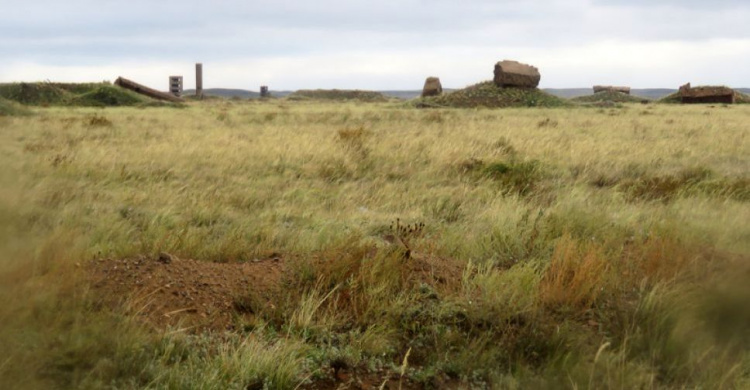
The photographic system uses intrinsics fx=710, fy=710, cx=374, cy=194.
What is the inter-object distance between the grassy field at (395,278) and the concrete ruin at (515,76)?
23001 millimetres

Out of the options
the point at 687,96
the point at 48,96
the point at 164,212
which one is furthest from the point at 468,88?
the point at 164,212

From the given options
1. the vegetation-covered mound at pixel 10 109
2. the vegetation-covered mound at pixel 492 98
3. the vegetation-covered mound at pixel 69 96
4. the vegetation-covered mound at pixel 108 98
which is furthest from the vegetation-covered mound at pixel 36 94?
the vegetation-covered mound at pixel 492 98

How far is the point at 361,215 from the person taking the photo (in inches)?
257

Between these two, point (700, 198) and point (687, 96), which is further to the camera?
point (687, 96)

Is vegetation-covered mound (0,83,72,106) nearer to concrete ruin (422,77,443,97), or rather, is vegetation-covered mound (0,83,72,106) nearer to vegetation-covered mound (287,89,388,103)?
concrete ruin (422,77,443,97)

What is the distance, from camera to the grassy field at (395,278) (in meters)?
2.93

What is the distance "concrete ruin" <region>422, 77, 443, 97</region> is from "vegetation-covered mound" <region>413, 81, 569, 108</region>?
21.1 ft

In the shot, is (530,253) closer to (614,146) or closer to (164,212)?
(164,212)

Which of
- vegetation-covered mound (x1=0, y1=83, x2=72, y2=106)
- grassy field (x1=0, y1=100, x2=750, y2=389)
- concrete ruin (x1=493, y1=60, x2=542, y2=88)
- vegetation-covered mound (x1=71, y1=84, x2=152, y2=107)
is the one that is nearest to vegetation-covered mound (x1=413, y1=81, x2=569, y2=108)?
concrete ruin (x1=493, y1=60, x2=542, y2=88)

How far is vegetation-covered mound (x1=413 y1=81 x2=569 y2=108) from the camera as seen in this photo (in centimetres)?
2966

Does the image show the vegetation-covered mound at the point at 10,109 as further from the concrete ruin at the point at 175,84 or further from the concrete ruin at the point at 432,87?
the concrete ruin at the point at 175,84

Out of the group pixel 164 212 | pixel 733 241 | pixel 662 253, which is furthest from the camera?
pixel 164 212

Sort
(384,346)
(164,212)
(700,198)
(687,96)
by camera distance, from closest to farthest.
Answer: (384,346) → (164,212) → (700,198) → (687,96)

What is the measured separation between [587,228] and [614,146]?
697 centimetres
